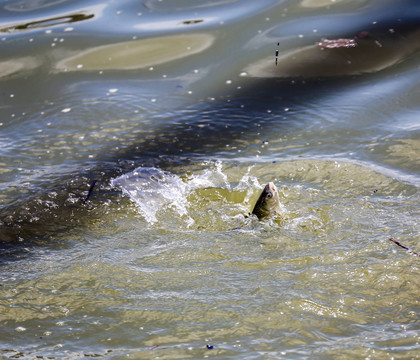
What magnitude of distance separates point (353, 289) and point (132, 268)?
1273mm

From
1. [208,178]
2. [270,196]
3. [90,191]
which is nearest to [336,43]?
[208,178]

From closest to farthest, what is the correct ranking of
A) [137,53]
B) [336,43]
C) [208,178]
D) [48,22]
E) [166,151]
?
[208,178] → [166,151] → [336,43] → [137,53] → [48,22]

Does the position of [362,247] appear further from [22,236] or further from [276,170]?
[22,236]

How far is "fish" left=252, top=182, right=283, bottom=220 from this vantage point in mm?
3919

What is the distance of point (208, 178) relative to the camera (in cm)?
468

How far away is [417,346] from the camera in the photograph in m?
2.52

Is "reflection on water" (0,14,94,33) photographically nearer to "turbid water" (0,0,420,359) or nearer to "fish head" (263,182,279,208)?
"turbid water" (0,0,420,359)

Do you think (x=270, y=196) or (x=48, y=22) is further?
(x=48, y=22)

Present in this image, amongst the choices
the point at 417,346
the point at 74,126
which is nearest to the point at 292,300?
the point at 417,346

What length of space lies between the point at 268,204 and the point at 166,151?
61.7 inches

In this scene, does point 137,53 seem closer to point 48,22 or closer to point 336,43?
point 48,22

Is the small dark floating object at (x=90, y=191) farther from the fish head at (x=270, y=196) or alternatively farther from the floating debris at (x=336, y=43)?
the floating debris at (x=336, y=43)

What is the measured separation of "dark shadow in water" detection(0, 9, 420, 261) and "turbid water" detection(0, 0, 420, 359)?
2 cm

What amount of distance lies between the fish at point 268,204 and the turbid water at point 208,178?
7 cm
